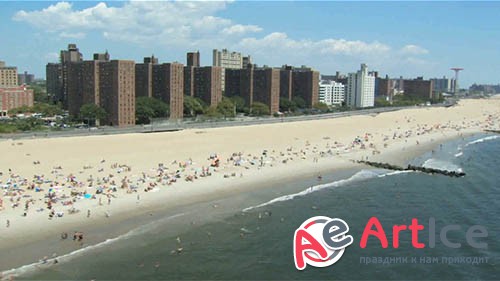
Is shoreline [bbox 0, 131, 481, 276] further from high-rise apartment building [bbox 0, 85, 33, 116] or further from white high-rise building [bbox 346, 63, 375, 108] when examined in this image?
white high-rise building [bbox 346, 63, 375, 108]

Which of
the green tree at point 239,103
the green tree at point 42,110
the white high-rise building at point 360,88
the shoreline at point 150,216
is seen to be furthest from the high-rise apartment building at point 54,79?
the shoreline at point 150,216

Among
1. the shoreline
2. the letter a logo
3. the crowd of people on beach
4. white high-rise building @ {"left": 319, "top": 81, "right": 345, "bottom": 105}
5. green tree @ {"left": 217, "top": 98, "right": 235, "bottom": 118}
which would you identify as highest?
white high-rise building @ {"left": 319, "top": 81, "right": 345, "bottom": 105}

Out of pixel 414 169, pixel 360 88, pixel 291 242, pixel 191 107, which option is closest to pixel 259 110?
pixel 191 107

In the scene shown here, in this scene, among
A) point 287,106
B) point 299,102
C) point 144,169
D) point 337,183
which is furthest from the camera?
point 299,102

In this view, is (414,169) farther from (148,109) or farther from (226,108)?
(226,108)

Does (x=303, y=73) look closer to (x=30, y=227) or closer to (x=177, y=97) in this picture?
(x=177, y=97)

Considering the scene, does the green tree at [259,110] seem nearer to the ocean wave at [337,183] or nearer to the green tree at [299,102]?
the green tree at [299,102]

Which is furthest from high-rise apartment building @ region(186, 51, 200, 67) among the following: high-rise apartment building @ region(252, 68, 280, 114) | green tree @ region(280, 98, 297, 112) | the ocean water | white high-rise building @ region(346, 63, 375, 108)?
the ocean water

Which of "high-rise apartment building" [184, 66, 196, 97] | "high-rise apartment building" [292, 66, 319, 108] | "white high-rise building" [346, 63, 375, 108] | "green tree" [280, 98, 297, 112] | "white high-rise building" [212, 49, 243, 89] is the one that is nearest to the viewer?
"high-rise apartment building" [184, 66, 196, 97]
